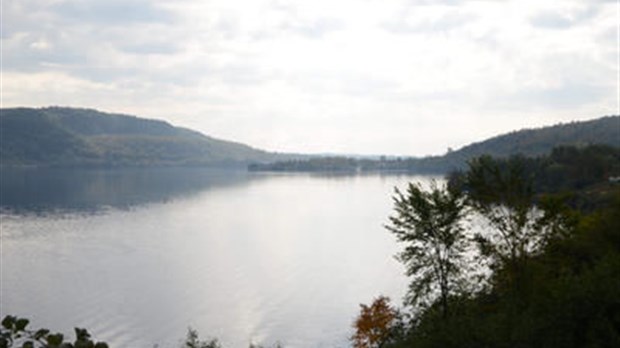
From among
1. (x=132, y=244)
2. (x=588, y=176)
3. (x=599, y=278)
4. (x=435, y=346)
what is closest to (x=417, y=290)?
(x=435, y=346)

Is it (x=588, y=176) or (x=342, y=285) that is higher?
(x=588, y=176)

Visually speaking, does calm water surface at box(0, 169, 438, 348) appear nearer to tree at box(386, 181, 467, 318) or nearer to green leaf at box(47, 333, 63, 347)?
tree at box(386, 181, 467, 318)

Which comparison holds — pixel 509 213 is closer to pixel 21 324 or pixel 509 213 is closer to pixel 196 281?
pixel 21 324

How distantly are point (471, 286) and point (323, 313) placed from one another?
4875 cm

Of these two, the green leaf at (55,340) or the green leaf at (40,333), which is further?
the green leaf at (40,333)

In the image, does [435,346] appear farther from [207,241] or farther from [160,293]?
[207,241]

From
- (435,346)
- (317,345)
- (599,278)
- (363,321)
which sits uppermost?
(599,278)

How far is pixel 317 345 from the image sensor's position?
82812 millimetres

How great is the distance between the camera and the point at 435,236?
4909cm

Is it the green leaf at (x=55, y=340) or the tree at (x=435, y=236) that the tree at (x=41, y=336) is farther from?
the tree at (x=435, y=236)

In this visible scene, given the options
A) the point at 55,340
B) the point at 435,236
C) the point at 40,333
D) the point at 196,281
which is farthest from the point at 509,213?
the point at 196,281

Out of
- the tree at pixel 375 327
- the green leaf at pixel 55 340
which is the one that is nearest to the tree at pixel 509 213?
the tree at pixel 375 327

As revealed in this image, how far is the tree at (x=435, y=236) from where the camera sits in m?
48.6

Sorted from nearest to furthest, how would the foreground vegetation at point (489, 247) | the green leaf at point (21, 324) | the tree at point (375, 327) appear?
the green leaf at point (21, 324)
the foreground vegetation at point (489, 247)
the tree at point (375, 327)
